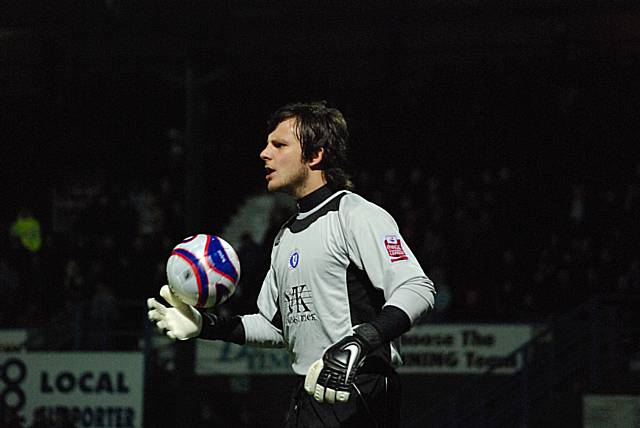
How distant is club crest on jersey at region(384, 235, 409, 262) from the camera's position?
188 inches

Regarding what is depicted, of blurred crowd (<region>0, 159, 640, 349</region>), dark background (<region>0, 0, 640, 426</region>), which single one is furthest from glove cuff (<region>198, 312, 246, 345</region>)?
blurred crowd (<region>0, 159, 640, 349</region>)

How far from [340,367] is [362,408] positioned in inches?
20.6

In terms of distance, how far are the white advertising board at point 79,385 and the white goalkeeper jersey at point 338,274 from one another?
8.57 meters

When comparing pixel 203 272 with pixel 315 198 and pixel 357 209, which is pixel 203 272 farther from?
pixel 357 209

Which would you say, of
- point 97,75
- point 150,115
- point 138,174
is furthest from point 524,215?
point 97,75

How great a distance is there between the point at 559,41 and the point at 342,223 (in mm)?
19108

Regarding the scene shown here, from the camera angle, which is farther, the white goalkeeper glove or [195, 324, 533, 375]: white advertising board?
[195, 324, 533, 375]: white advertising board

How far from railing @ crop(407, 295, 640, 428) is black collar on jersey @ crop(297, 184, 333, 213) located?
24.4ft

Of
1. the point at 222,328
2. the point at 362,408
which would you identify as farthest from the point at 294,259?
the point at 362,408

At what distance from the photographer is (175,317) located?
5086 mm

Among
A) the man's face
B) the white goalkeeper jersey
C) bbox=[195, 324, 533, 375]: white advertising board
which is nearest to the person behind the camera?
the white goalkeeper jersey

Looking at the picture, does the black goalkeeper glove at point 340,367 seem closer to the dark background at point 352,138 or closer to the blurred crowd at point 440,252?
the dark background at point 352,138

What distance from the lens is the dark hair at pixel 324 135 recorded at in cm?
516

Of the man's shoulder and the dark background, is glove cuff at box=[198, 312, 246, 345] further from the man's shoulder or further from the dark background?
the dark background
